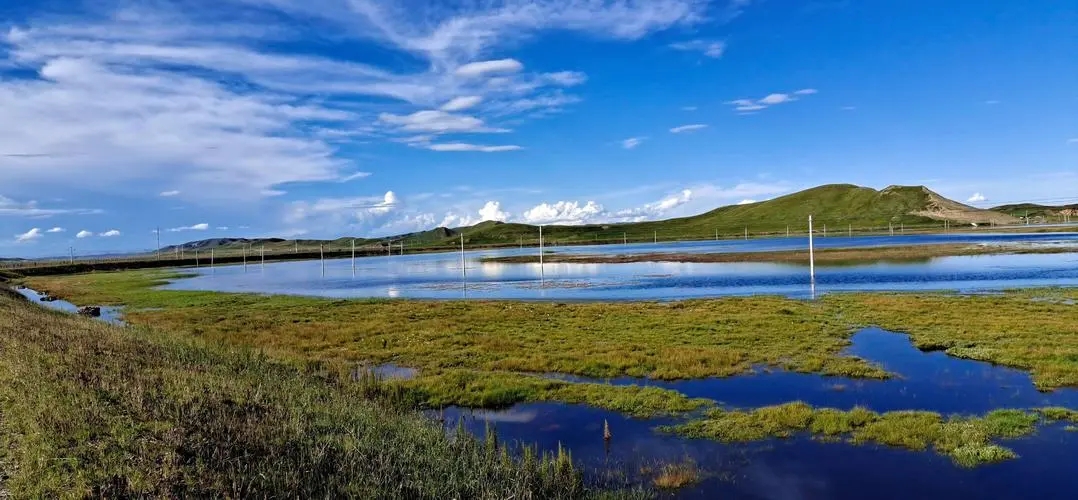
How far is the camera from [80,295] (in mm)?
69312

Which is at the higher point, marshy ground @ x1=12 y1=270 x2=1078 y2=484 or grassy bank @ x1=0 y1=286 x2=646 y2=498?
grassy bank @ x1=0 y1=286 x2=646 y2=498

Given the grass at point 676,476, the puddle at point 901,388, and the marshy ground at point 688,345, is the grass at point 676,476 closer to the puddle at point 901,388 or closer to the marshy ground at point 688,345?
the marshy ground at point 688,345

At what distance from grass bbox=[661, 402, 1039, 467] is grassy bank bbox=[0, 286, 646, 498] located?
571 centimetres

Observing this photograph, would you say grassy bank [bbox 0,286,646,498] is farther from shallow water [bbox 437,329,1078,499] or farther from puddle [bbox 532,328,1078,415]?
puddle [bbox 532,328,1078,415]

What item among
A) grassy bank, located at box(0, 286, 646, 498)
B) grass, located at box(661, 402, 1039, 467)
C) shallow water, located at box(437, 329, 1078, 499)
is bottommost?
shallow water, located at box(437, 329, 1078, 499)

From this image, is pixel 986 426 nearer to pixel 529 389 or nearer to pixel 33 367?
pixel 529 389

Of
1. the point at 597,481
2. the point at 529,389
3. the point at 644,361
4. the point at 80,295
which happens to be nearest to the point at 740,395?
the point at 644,361

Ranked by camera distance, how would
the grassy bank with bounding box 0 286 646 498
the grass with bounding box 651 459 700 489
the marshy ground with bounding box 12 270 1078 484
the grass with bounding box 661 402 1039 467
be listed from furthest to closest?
the marshy ground with bounding box 12 270 1078 484 → the grass with bounding box 661 402 1039 467 → the grass with bounding box 651 459 700 489 → the grassy bank with bounding box 0 286 646 498

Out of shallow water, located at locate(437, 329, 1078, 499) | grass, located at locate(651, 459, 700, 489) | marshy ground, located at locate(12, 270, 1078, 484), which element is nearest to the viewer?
shallow water, located at locate(437, 329, 1078, 499)

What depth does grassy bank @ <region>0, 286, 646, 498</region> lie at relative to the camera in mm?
8633

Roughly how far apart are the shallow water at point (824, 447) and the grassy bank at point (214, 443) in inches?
106

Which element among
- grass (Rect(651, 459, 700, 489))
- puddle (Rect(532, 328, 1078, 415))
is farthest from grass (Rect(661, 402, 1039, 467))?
grass (Rect(651, 459, 700, 489))

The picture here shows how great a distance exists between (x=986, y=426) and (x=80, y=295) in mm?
84019

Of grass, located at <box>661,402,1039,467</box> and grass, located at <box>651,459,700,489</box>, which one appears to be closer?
grass, located at <box>651,459,700,489</box>
